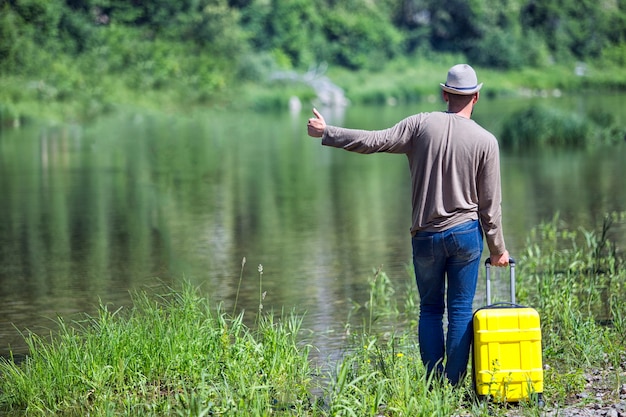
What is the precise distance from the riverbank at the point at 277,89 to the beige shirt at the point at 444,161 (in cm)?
2767

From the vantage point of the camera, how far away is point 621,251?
11062mm

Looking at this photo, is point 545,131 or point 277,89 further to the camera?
point 277,89

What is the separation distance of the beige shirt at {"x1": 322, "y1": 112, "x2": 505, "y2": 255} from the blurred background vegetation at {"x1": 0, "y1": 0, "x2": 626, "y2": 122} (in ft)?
92.9

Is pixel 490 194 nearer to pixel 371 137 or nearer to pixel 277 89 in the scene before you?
pixel 371 137

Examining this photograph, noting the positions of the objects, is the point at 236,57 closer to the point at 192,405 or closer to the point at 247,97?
the point at 247,97

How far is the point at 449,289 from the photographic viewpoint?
5.99m

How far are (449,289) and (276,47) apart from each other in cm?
5446

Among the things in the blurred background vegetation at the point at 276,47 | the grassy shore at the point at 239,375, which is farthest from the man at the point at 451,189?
the blurred background vegetation at the point at 276,47

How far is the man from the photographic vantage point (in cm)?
584

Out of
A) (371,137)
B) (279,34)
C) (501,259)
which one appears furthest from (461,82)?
(279,34)

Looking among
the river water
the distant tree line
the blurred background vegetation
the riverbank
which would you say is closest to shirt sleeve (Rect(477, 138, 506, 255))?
the river water

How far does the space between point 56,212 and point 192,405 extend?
1038 cm

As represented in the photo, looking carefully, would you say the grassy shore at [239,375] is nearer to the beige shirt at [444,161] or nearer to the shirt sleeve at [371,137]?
the beige shirt at [444,161]

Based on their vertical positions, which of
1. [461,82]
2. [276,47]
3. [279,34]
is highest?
[279,34]
